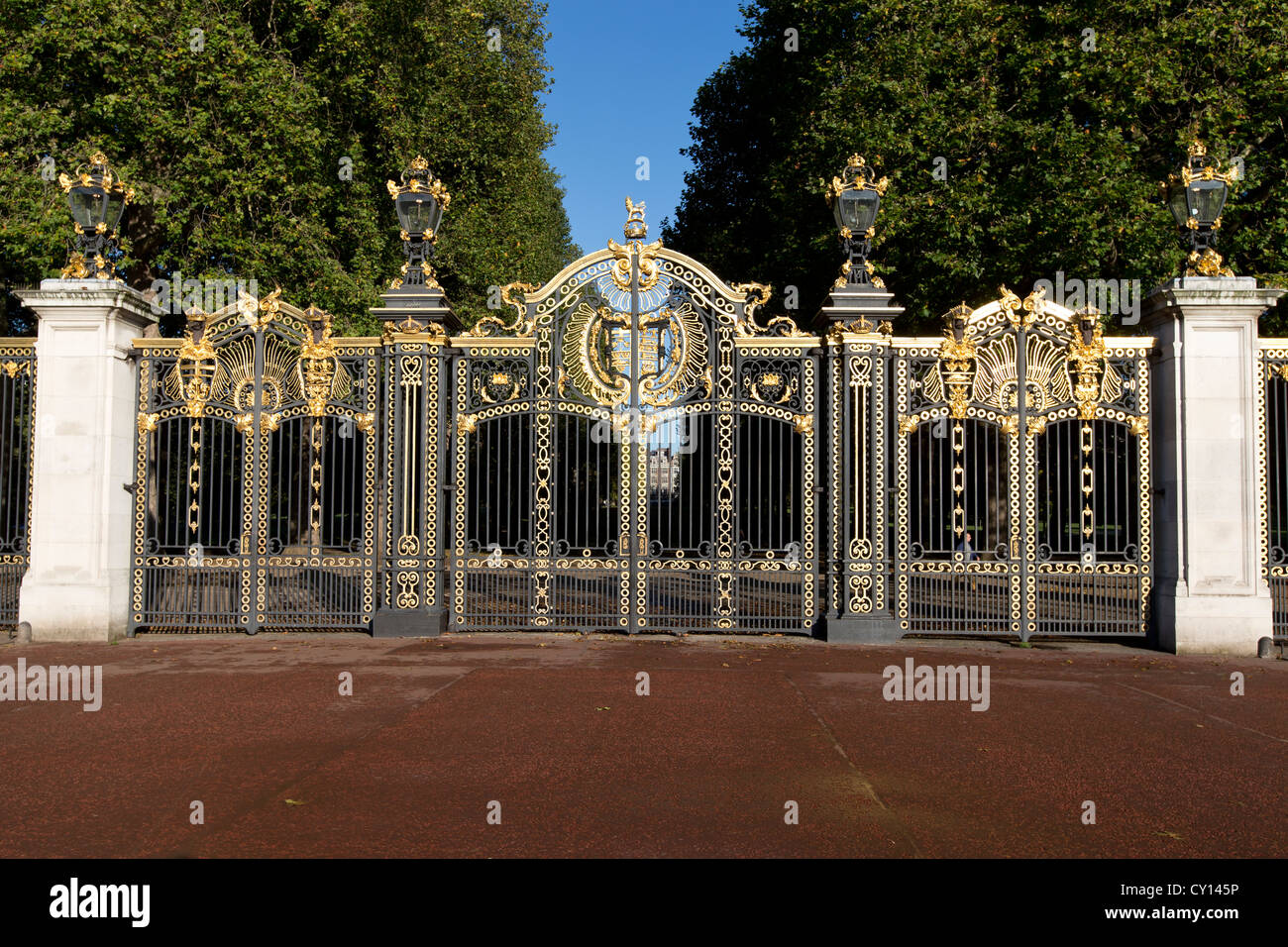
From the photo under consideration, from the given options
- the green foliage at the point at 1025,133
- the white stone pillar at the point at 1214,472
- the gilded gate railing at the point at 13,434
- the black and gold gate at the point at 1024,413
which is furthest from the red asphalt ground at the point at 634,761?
the green foliage at the point at 1025,133

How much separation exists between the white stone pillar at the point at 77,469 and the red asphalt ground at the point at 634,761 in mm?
1048

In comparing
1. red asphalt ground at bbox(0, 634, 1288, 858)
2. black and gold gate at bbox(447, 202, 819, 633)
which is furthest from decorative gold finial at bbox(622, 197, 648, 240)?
red asphalt ground at bbox(0, 634, 1288, 858)

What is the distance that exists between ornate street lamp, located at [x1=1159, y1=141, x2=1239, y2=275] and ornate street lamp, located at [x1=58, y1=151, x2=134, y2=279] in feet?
36.5

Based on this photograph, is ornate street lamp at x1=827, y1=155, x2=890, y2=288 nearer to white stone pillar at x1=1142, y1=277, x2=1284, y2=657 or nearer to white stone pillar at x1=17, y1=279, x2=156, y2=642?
white stone pillar at x1=1142, y1=277, x2=1284, y2=657

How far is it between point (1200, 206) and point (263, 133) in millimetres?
13720

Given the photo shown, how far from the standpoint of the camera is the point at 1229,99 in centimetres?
1499

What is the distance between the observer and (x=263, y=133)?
1564 cm

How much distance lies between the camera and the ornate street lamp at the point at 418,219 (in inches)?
402

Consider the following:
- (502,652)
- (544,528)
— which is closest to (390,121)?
(544,528)

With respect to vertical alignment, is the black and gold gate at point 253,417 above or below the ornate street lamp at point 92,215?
below

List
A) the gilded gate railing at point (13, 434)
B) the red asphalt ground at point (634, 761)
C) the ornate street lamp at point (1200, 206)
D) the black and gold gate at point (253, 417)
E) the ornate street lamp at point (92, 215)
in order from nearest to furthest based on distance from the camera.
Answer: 1. the red asphalt ground at point (634, 761)
2. the ornate street lamp at point (1200, 206)
3. the ornate street lamp at point (92, 215)
4. the gilded gate railing at point (13, 434)
5. the black and gold gate at point (253, 417)

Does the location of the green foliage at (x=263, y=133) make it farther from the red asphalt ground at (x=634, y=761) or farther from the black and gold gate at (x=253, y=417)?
the red asphalt ground at (x=634, y=761)

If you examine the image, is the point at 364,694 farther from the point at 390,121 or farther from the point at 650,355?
the point at 390,121

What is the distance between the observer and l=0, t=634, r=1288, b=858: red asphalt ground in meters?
4.12
